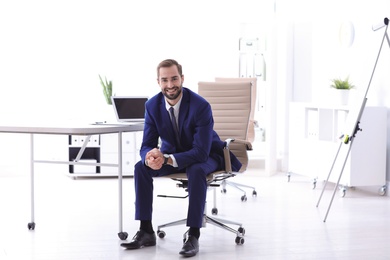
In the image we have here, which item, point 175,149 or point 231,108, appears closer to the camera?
point 175,149

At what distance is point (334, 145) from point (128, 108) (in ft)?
8.54

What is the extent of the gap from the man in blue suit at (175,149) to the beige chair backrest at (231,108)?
81 centimetres

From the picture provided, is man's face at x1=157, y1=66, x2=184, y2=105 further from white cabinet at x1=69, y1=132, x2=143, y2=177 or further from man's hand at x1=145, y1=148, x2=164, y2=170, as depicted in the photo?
white cabinet at x1=69, y1=132, x2=143, y2=177

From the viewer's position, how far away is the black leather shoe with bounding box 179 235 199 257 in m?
4.18

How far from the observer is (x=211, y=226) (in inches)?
203

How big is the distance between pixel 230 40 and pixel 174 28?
0.74m

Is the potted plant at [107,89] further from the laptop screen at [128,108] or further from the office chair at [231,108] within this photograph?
the laptop screen at [128,108]

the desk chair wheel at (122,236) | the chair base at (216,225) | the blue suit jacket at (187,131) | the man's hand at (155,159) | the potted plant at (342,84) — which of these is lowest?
the desk chair wheel at (122,236)

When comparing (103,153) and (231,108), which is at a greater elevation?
(231,108)

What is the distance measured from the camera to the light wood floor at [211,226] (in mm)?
4348

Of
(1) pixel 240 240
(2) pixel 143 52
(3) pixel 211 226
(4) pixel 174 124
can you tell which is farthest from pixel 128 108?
(2) pixel 143 52

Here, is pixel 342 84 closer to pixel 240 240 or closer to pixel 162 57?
pixel 162 57

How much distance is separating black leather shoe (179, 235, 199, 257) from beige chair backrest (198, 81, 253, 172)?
3.95ft

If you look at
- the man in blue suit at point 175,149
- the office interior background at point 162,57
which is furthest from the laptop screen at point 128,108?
the office interior background at point 162,57
